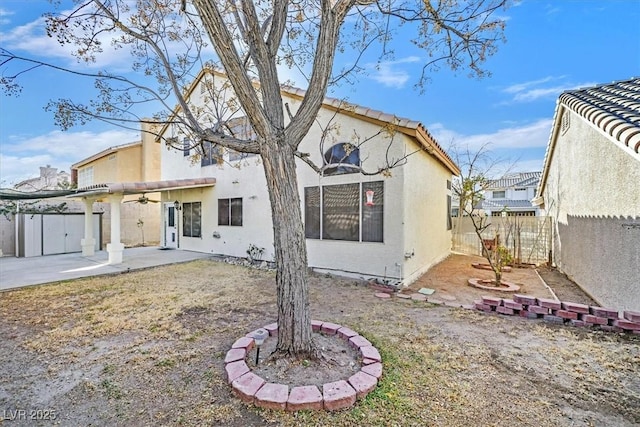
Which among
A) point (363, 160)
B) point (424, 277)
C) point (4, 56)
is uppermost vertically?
point (4, 56)

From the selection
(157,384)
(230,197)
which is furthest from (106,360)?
(230,197)

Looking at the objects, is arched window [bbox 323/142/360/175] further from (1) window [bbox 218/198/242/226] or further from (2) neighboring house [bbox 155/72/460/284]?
(1) window [bbox 218/198/242/226]

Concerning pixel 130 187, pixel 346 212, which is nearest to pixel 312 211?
pixel 346 212

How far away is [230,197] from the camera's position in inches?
472

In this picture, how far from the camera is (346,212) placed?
8438 millimetres

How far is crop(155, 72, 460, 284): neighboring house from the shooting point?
7648 mm

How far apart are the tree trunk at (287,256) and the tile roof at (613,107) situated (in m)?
4.59

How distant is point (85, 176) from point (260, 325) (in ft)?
73.2

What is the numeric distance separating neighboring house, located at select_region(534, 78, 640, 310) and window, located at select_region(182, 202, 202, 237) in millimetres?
13607

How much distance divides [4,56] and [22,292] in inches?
234

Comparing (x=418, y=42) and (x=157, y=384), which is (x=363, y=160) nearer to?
(x=418, y=42)

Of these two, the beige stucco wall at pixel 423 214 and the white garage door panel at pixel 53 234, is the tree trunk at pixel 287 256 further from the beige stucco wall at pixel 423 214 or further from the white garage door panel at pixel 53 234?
the white garage door panel at pixel 53 234

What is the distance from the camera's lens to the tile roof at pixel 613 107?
4306 mm

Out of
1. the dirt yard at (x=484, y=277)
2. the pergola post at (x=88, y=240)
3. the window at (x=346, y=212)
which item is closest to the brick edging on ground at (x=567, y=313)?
the dirt yard at (x=484, y=277)
